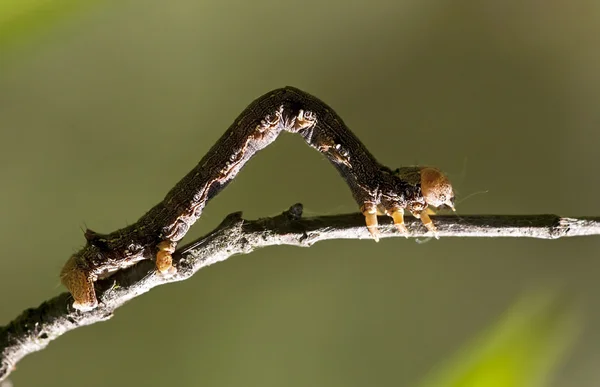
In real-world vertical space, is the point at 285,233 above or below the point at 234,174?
below

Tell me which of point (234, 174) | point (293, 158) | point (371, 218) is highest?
point (293, 158)

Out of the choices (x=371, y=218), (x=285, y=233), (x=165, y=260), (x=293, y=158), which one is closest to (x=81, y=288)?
(x=165, y=260)

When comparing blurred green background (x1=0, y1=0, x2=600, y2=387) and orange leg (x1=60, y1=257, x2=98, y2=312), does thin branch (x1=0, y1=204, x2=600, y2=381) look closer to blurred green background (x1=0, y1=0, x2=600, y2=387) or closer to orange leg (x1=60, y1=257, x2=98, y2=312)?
orange leg (x1=60, y1=257, x2=98, y2=312)

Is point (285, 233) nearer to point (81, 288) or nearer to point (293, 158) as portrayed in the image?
point (81, 288)

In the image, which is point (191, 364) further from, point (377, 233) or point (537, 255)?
point (537, 255)

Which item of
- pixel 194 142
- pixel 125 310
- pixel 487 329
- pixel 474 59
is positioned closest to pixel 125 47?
pixel 194 142

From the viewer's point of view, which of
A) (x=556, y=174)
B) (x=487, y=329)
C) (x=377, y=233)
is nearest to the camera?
(x=377, y=233)

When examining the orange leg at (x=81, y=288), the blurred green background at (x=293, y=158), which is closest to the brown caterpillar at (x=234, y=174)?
the orange leg at (x=81, y=288)

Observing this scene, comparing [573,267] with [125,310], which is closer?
[573,267]
